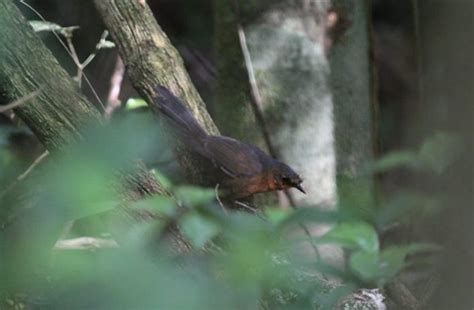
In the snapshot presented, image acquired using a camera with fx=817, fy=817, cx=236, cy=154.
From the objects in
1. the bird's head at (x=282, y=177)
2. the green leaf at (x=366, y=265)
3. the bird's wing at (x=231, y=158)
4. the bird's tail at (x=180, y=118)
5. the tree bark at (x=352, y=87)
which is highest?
the bird's tail at (x=180, y=118)

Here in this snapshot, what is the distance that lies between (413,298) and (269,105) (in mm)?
1125

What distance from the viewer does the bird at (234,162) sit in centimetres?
175

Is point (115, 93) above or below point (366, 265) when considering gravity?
above

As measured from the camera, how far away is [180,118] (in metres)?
1.79

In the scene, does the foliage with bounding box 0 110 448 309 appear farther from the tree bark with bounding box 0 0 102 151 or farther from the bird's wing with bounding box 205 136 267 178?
the bird's wing with bounding box 205 136 267 178

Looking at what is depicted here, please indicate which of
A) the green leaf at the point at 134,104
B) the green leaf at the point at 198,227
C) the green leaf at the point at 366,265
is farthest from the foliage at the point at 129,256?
the green leaf at the point at 134,104

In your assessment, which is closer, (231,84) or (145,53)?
(145,53)

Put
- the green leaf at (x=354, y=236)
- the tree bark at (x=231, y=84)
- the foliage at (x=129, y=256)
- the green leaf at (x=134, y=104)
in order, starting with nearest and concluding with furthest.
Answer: the foliage at (x=129, y=256)
the green leaf at (x=354, y=236)
the green leaf at (x=134, y=104)
the tree bark at (x=231, y=84)

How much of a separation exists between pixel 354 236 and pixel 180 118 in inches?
27.3

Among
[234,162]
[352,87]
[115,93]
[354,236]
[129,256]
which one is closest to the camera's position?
[129,256]

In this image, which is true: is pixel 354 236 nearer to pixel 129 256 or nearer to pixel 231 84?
pixel 129 256


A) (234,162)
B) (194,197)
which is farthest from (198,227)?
(234,162)

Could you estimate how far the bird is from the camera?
5.73 ft

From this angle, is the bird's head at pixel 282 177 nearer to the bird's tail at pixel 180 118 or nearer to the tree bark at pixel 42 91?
the bird's tail at pixel 180 118
